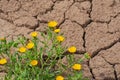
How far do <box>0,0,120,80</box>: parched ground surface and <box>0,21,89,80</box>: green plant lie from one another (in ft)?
0.66

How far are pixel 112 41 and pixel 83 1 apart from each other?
1.92ft

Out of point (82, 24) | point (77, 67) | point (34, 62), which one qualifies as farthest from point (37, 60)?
point (82, 24)

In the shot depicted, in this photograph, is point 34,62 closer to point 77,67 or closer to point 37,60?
point 37,60

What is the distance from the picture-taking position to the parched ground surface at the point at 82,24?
11.5 ft

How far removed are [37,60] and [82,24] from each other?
27.3 inches

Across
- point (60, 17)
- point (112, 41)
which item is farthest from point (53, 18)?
point (112, 41)

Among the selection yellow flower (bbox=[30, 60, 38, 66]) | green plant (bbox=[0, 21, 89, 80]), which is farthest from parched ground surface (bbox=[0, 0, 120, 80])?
yellow flower (bbox=[30, 60, 38, 66])

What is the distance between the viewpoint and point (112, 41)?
364 cm

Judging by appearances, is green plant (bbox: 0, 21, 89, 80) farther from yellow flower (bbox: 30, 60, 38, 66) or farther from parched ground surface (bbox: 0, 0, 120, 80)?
parched ground surface (bbox: 0, 0, 120, 80)

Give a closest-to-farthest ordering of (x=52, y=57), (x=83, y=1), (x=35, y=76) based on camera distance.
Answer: (x=35, y=76) < (x=52, y=57) < (x=83, y=1)

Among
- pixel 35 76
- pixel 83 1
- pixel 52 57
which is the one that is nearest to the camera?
pixel 35 76

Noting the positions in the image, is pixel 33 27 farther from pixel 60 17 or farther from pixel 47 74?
pixel 47 74

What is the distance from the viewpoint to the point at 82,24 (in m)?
3.78

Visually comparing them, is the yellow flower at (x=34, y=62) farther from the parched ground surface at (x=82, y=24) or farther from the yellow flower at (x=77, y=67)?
the parched ground surface at (x=82, y=24)
